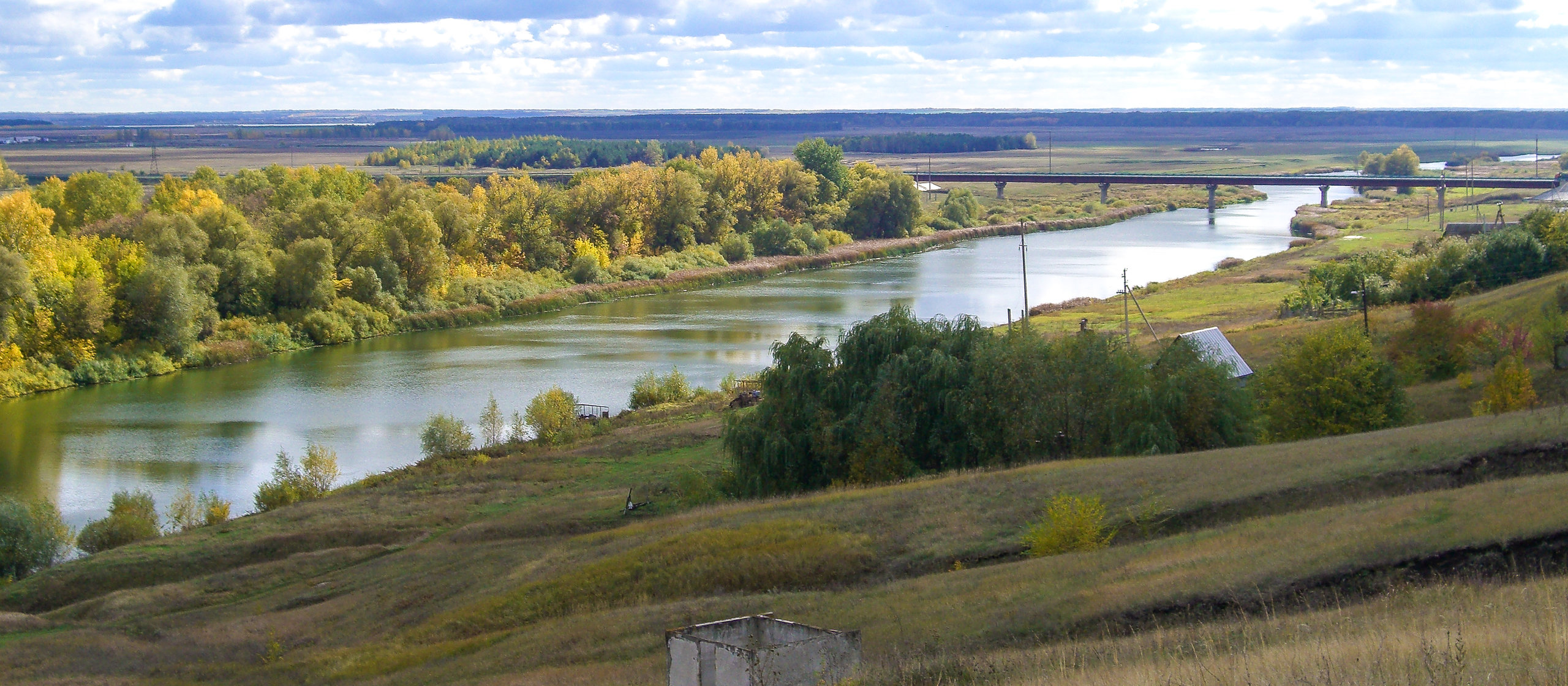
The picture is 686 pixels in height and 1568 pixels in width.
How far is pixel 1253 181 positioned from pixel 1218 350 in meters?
96.4

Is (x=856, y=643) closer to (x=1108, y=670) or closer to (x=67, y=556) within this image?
(x=1108, y=670)

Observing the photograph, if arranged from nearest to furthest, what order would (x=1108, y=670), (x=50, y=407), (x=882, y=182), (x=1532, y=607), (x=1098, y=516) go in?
(x=1108, y=670), (x=1532, y=607), (x=1098, y=516), (x=50, y=407), (x=882, y=182)

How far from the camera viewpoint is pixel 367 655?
15.6 meters

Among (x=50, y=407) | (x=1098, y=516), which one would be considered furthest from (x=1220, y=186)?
(x=1098, y=516)

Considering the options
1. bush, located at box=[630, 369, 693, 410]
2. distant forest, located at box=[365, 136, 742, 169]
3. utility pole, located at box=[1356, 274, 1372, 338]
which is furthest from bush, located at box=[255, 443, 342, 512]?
distant forest, located at box=[365, 136, 742, 169]

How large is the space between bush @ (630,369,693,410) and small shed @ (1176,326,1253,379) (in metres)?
16.1

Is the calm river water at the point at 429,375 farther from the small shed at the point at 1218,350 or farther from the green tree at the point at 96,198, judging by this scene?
the green tree at the point at 96,198

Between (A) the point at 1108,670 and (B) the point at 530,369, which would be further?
(B) the point at 530,369

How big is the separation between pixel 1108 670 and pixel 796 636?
2446 millimetres

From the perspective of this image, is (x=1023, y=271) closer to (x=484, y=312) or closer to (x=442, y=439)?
(x=442, y=439)

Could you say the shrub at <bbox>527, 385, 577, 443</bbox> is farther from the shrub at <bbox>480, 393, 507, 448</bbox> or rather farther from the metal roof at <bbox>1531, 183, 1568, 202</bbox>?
the metal roof at <bbox>1531, 183, 1568, 202</bbox>

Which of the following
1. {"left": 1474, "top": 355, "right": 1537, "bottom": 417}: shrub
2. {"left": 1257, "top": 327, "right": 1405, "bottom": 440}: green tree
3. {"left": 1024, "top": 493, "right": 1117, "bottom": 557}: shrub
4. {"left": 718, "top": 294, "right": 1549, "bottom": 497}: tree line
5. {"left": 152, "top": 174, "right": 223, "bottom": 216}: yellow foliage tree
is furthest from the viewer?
{"left": 152, "top": 174, "right": 223, "bottom": 216}: yellow foliage tree

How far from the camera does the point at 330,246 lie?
56.9 m

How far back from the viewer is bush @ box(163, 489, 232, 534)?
2628 centimetres
